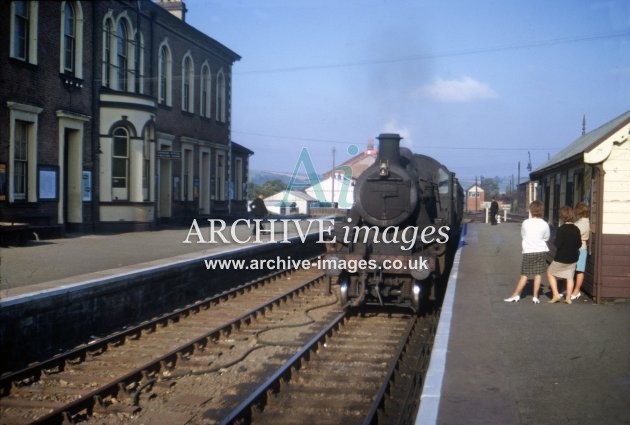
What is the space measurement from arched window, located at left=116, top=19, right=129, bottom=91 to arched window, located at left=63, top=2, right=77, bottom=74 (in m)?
2.63

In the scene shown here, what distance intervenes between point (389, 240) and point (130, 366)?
476 cm

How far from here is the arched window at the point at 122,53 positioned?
69.0 feet

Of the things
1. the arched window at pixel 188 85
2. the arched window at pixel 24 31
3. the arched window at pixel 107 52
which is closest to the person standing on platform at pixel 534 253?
the arched window at pixel 24 31

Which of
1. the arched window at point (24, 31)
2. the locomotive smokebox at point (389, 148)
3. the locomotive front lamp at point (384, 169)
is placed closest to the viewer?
the locomotive front lamp at point (384, 169)

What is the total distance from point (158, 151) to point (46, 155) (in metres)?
5.77

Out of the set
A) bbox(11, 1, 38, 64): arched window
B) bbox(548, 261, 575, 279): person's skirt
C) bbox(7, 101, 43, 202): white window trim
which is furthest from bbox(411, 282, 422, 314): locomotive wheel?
bbox(11, 1, 38, 64): arched window

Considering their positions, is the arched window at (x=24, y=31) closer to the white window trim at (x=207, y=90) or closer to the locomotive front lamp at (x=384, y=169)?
the locomotive front lamp at (x=384, y=169)

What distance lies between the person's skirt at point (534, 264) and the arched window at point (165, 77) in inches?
722

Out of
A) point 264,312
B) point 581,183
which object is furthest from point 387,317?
point 581,183

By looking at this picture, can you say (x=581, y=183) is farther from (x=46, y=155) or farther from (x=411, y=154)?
(x=46, y=155)

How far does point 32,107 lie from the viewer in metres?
16.5

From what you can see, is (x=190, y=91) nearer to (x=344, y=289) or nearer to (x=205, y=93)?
(x=205, y=93)

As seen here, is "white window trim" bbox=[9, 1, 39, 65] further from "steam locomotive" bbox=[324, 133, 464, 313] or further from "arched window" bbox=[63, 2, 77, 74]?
"steam locomotive" bbox=[324, 133, 464, 313]

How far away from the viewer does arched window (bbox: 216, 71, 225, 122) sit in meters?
30.7
